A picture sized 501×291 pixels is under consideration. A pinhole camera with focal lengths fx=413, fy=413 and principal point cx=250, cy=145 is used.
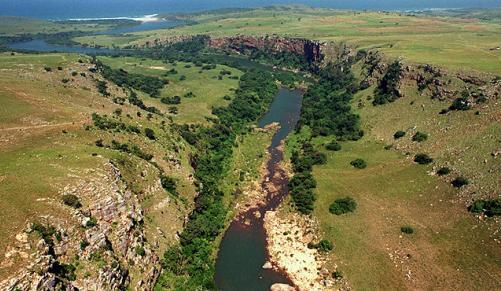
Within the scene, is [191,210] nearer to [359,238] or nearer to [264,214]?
[264,214]

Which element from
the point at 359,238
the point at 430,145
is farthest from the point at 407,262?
the point at 430,145

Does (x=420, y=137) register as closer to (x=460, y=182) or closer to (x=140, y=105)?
(x=460, y=182)

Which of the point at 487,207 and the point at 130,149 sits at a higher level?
the point at 130,149

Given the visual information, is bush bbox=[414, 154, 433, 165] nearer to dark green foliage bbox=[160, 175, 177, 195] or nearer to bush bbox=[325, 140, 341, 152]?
bush bbox=[325, 140, 341, 152]

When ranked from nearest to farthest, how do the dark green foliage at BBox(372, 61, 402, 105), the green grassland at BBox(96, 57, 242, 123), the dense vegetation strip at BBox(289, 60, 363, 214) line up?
1. the dense vegetation strip at BBox(289, 60, 363, 214)
2. the dark green foliage at BBox(372, 61, 402, 105)
3. the green grassland at BBox(96, 57, 242, 123)

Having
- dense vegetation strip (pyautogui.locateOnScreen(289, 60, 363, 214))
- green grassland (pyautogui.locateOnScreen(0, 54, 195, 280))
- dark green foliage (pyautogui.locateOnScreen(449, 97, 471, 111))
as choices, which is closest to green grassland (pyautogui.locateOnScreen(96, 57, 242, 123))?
green grassland (pyautogui.locateOnScreen(0, 54, 195, 280))

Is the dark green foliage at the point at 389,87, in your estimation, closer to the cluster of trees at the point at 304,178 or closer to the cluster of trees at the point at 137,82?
the cluster of trees at the point at 304,178

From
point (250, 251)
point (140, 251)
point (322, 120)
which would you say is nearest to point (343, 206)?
point (250, 251)
